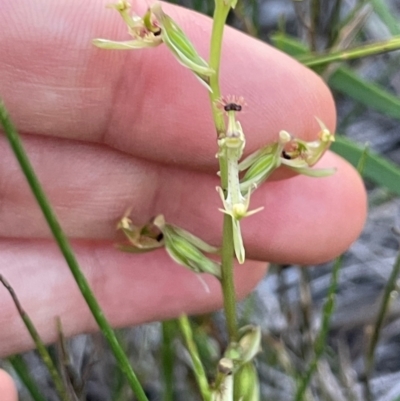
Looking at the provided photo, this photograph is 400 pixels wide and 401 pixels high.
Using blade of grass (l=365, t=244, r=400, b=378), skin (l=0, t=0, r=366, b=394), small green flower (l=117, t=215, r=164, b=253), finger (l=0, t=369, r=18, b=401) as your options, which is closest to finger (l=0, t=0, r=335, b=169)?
skin (l=0, t=0, r=366, b=394)

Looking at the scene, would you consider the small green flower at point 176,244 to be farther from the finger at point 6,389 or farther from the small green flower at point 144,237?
the finger at point 6,389

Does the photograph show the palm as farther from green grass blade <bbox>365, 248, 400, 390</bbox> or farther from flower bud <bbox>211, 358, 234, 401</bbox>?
flower bud <bbox>211, 358, 234, 401</bbox>

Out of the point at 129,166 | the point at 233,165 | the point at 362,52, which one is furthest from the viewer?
the point at 129,166

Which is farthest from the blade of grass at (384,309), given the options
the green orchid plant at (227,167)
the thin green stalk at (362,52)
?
the thin green stalk at (362,52)

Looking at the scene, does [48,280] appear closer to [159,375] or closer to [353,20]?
[159,375]

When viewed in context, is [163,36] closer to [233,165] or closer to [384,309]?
[233,165]

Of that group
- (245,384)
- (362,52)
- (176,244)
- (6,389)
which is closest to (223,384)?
(245,384)

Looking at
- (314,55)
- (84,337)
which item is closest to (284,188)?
(314,55)
